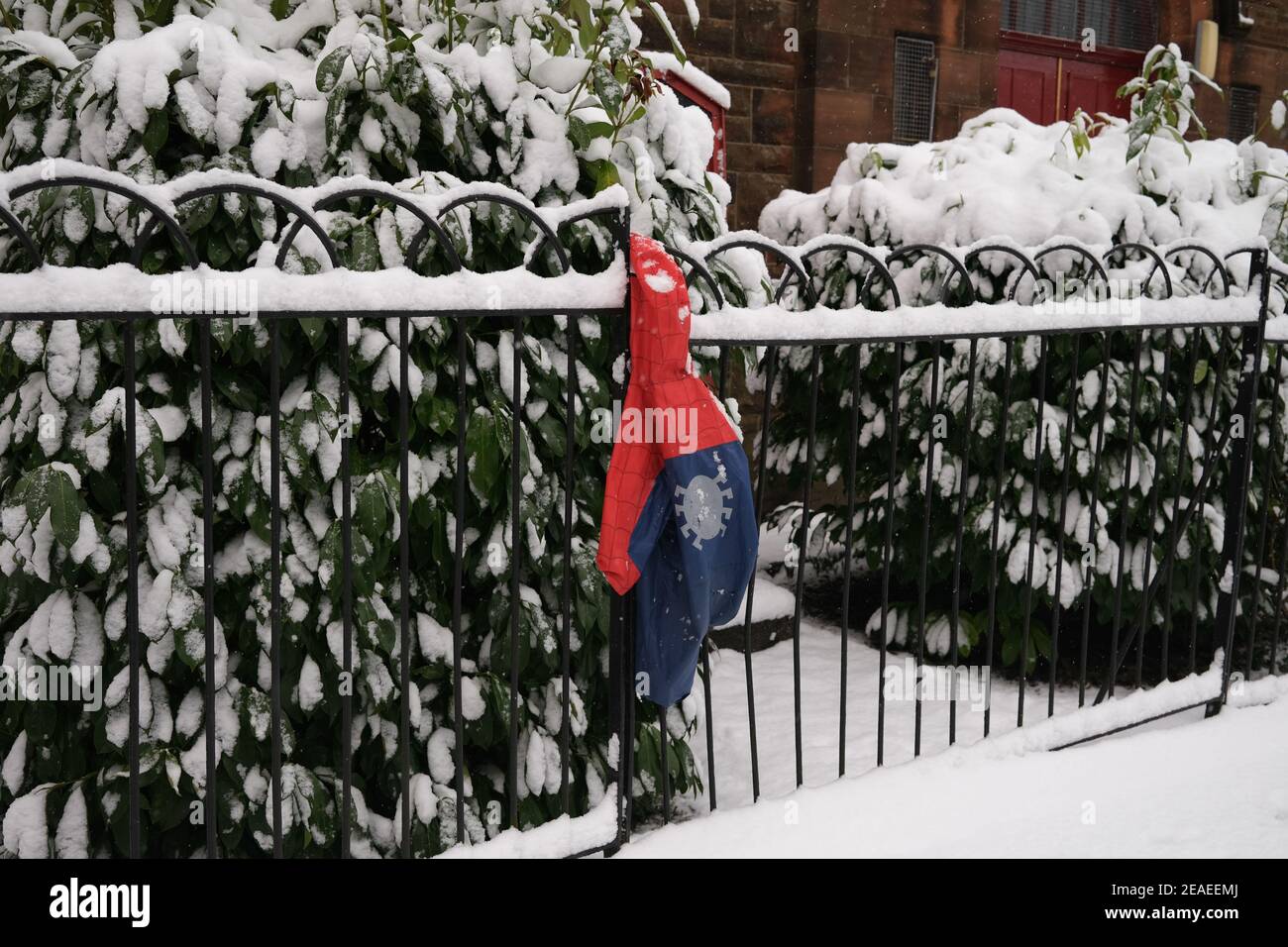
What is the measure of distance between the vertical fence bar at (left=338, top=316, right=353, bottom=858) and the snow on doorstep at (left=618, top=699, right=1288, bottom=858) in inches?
26.3

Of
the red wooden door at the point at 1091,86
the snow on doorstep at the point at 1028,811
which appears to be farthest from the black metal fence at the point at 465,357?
the red wooden door at the point at 1091,86

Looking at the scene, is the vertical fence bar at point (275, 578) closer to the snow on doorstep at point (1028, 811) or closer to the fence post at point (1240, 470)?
the snow on doorstep at point (1028, 811)

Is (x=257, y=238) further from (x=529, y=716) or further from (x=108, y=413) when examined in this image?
(x=529, y=716)

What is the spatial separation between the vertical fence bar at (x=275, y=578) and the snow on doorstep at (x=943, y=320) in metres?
0.89

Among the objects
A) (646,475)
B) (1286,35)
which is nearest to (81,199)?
(646,475)

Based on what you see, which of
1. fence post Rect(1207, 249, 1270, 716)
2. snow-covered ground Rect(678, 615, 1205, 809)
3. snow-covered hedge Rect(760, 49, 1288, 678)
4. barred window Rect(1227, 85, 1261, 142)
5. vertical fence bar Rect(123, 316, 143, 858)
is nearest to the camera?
vertical fence bar Rect(123, 316, 143, 858)

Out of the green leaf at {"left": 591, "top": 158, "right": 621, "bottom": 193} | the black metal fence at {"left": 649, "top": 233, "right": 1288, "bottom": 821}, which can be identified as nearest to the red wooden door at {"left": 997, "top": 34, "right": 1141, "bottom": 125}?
the black metal fence at {"left": 649, "top": 233, "right": 1288, "bottom": 821}

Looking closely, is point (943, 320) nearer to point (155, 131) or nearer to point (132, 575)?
point (155, 131)

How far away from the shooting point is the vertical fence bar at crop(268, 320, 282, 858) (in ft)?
6.81

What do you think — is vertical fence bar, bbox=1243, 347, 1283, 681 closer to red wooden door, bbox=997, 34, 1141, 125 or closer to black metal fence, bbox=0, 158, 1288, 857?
black metal fence, bbox=0, 158, 1288, 857

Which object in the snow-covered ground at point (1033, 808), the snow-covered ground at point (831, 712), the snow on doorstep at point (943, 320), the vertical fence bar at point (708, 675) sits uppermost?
the snow on doorstep at point (943, 320)

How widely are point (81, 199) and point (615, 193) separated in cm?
107

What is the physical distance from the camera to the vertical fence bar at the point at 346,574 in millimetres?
2152

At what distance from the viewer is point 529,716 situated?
264 centimetres
